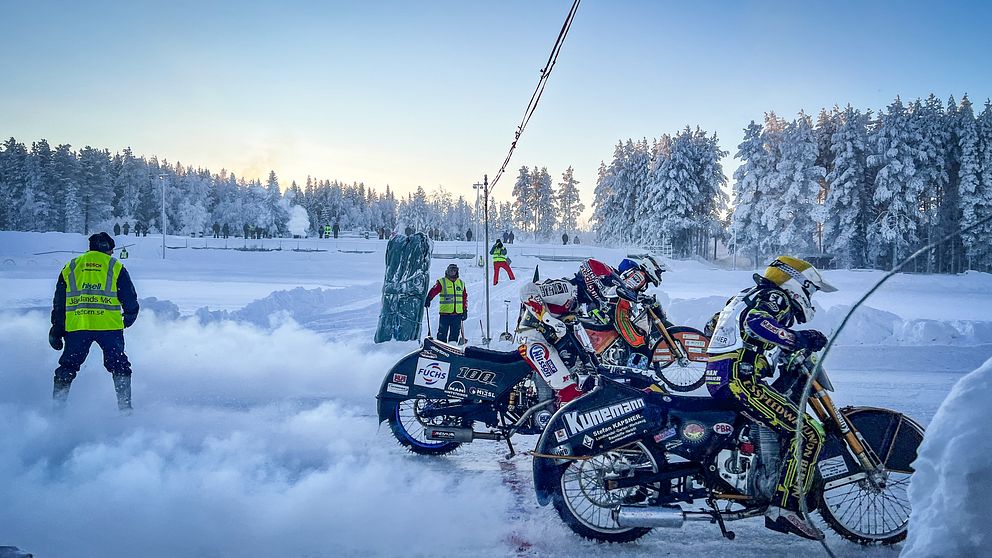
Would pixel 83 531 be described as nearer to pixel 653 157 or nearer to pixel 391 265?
pixel 391 265

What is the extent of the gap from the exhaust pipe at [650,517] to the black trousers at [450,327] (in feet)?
26.1

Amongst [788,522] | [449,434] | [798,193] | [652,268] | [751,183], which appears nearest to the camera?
[788,522]

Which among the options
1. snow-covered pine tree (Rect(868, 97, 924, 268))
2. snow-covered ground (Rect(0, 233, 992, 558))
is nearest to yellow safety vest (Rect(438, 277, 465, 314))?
snow-covered ground (Rect(0, 233, 992, 558))

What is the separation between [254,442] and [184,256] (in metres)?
42.2

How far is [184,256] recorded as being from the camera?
140ft

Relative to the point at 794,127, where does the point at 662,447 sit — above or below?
below

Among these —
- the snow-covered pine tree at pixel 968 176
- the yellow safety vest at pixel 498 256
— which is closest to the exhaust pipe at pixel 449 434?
the yellow safety vest at pixel 498 256

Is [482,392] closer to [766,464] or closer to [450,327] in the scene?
[766,464]

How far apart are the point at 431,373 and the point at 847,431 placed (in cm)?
338

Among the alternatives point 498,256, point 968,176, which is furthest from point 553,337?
point 968,176

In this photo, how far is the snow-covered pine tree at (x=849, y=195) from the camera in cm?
4147

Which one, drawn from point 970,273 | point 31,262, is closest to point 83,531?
point 31,262

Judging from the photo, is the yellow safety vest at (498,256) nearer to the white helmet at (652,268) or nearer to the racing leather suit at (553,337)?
the white helmet at (652,268)

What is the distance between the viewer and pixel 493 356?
5.46 metres
